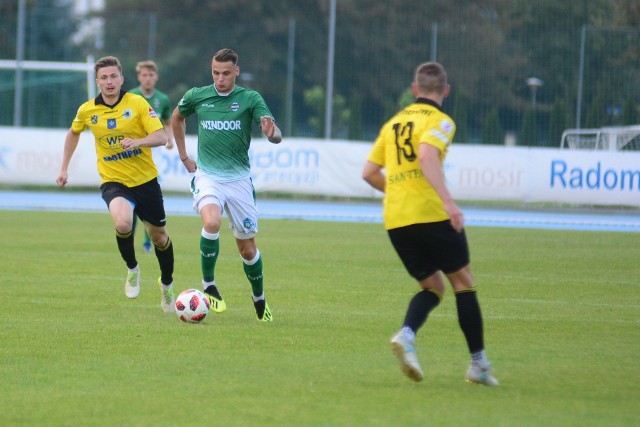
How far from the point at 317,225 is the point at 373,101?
13083 millimetres

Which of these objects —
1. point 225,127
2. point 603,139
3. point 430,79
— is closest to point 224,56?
point 225,127

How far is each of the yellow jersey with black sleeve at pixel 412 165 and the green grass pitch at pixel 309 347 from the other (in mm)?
1046

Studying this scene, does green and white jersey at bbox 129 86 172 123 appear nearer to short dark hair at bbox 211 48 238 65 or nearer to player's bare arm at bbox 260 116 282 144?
short dark hair at bbox 211 48 238 65

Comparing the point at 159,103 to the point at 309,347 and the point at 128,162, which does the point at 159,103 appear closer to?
the point at 128,162

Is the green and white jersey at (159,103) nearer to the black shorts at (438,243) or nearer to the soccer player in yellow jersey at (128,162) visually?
the soccer player in yellow jersey at (128,162)

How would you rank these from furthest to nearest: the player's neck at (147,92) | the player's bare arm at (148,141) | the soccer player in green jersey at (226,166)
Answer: the player's neck at (147,92) → the player's bare arm at (148,141) → the soccer player in green jersey at (226,166)

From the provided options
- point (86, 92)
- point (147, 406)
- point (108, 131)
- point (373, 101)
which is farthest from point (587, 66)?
point (147, 406)

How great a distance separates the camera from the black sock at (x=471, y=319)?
704 centimetres

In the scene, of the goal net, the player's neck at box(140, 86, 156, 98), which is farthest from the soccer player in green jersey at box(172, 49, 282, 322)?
the goal net

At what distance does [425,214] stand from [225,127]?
10.8ft

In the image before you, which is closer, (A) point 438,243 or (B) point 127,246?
(A) point 438,243

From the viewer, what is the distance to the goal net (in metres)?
28.8

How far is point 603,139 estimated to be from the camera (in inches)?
1171

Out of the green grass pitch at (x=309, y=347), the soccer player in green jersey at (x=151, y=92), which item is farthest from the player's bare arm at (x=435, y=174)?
the soccer player in green jersey at (x=151, y=92)
